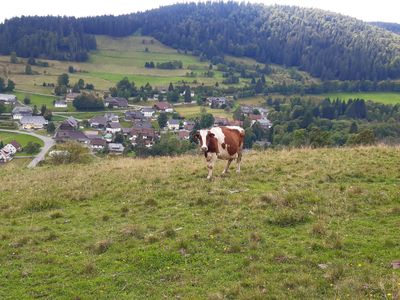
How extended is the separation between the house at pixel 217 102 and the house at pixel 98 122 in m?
34.0

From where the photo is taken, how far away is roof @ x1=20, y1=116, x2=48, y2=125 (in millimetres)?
106725

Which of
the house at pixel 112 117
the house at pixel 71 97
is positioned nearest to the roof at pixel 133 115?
the house at pixel 112 117

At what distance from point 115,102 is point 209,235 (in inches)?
5010

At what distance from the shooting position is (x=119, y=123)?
113562mm

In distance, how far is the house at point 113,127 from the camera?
349 feet

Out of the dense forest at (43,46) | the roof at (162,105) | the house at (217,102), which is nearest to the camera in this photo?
the roof at (162,105)

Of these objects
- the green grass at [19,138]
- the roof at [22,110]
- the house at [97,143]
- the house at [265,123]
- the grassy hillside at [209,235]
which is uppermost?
the grassy hillside at [209,235]

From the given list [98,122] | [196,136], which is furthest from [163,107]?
[196,136]

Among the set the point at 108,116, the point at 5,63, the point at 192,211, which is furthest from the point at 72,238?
the point at 5,63

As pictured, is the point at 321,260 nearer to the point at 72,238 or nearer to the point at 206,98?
the point at 72,238

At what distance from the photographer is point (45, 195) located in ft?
52.9

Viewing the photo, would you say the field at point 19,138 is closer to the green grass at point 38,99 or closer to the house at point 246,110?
the green grass at point 38,99

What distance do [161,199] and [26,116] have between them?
104 meters

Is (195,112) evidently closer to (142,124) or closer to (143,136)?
(142,124)
